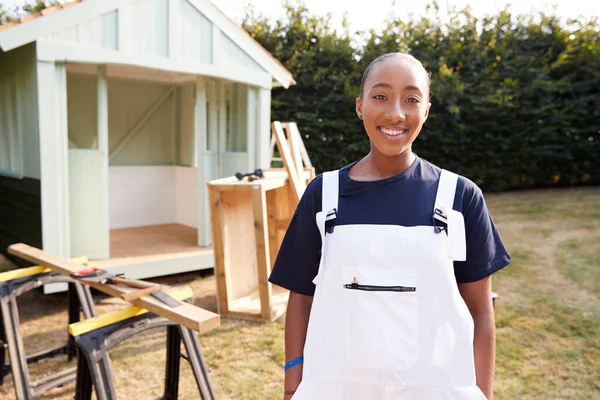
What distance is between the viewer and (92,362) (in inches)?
97.2

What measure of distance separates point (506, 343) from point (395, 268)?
3514mm

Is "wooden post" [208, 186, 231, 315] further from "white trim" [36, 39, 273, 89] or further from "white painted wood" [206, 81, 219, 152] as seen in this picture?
"white painted wood" [206, 81, 219, 152]

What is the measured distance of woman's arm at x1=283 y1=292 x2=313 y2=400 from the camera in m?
1.50

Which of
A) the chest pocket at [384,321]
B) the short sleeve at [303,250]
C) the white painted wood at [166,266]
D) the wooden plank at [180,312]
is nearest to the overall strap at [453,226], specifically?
the chest pocket at [384,321]

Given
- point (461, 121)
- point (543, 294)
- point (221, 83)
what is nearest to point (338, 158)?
point (461, 121)

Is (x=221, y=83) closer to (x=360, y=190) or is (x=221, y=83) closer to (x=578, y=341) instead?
(x=578, y=341)

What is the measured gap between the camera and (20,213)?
5.77 metres

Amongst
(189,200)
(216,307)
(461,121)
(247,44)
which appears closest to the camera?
(216,307)

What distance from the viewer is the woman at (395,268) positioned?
1.29 metres

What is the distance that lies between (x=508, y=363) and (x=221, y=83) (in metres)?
4.64

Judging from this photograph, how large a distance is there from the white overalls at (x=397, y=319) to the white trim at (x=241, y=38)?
5.15 metres

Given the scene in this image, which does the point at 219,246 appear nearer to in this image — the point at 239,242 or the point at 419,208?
the point at 239,242

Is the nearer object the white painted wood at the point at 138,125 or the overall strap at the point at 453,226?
the overall strap at the point at 453,226

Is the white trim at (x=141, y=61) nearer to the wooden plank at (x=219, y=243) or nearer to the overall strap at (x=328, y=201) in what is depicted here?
the wooden plank at (x=219, y=243)
